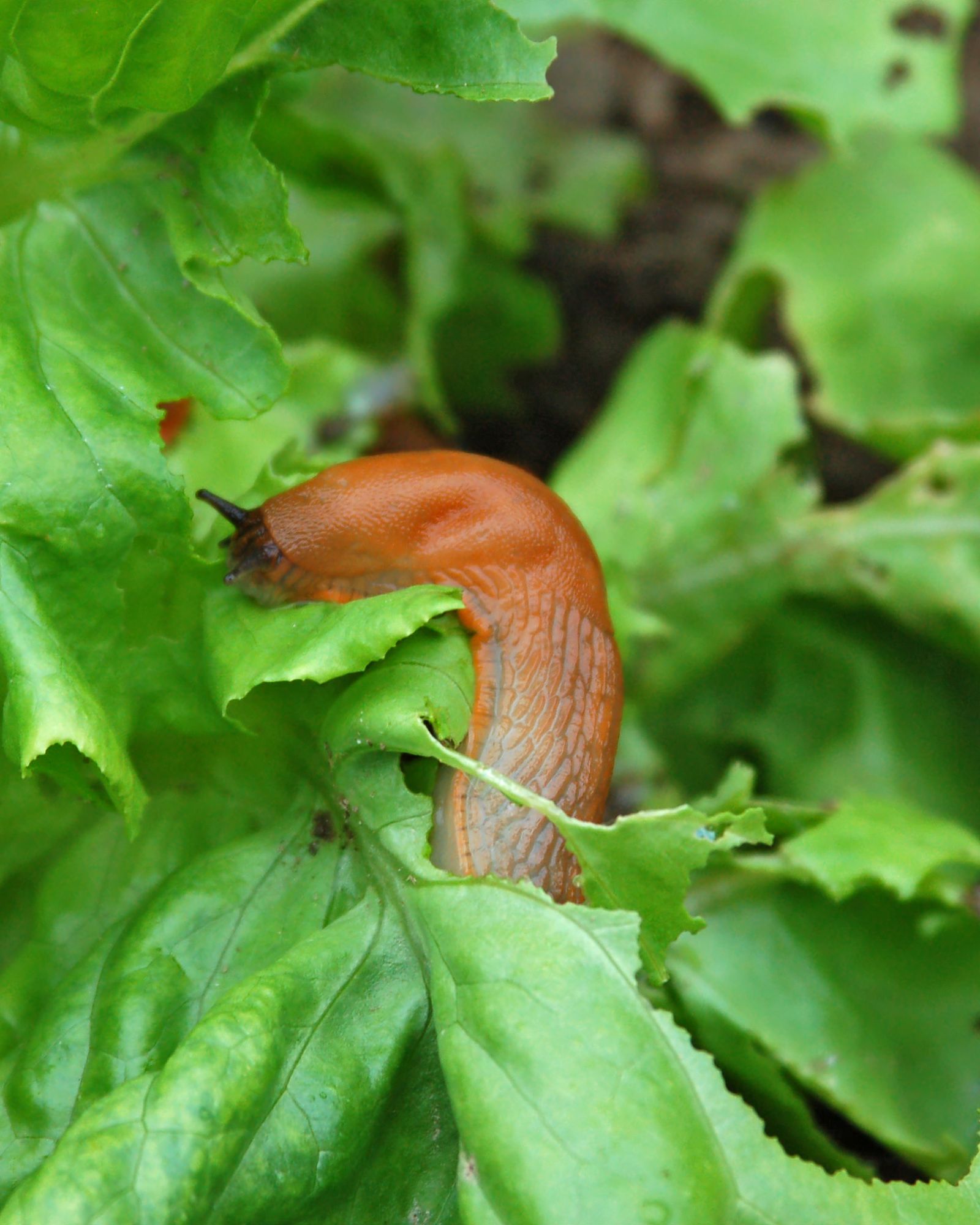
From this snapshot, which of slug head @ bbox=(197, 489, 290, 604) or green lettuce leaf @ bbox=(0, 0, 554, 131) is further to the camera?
slug head @ bbox=(197, 489, 290, 604)

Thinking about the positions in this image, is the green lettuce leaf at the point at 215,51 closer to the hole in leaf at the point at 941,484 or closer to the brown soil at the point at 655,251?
the hole in leaf at the point at 941,484

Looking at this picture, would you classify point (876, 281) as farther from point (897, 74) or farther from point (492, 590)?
point (492, 590)

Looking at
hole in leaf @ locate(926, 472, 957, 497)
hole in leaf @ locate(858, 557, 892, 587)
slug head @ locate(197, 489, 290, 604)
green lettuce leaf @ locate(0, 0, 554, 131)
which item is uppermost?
green lettuce leaf @ locate(0, 0, 554, 131)

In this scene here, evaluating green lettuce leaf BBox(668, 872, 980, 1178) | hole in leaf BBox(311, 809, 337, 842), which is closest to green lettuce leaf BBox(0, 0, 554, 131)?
hole in leaf BBox(311, 809, 337, 842)

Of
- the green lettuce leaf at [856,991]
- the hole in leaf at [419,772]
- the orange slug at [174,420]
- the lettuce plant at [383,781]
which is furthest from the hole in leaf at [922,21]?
the hole in leaf at [419,772]

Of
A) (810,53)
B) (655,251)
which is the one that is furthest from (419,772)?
(655,251)

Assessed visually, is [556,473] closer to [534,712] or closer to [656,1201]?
[534,712]

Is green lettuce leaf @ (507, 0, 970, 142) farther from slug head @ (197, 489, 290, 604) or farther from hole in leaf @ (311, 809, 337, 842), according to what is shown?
hole in leaf @ (311, 809, 337, 842)
